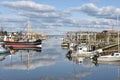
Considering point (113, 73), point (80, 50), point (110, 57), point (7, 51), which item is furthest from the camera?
point (7, 51)

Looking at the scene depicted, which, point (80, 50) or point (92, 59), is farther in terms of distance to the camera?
point (80, 50)

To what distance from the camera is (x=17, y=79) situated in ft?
140

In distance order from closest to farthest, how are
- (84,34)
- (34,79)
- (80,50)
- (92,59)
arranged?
(34,79) < (92,59) < (80,50) < (84,34)

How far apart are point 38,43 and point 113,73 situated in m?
78.4

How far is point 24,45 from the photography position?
12650 centimetres

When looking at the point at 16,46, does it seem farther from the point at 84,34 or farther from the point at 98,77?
the point at 98,77

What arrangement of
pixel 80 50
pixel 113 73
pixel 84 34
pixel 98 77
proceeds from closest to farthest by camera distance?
pixel 98 77 → pixel 113 73 → pixel 80 50 → pixel 84 34

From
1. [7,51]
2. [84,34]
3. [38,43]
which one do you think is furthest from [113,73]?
[84,34]

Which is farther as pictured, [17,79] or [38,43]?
[38,43]

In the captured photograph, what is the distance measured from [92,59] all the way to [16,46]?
2445 inches

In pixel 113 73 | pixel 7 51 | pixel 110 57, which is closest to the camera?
pixel 113 73

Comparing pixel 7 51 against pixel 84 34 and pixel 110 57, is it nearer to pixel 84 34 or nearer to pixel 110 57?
pixel 110 57

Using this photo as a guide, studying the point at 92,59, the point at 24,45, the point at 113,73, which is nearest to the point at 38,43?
the point at 24,45

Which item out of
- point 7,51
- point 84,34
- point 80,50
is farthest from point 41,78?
point 84,34
